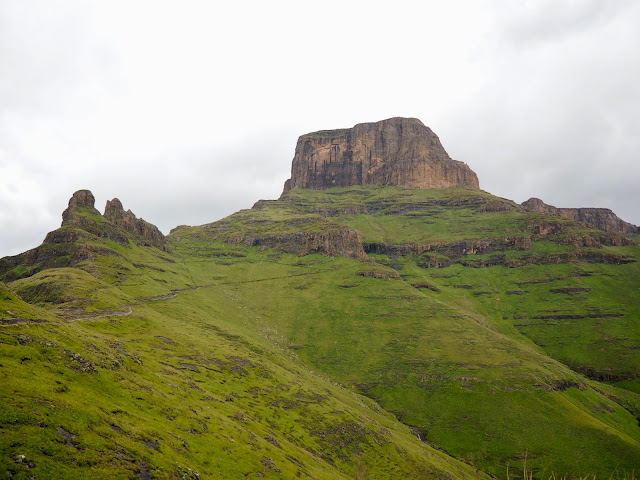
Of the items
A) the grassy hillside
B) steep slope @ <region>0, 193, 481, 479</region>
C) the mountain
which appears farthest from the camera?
the grassy hillside

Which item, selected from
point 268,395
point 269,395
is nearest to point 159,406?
point 268,395

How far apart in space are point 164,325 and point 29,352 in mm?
90711

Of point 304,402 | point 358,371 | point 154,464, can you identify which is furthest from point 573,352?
point 154,464

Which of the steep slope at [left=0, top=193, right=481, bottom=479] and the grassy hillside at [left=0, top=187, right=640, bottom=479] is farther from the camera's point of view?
the grassy hillside at [left=0, top=187, right=640, bottom=479]

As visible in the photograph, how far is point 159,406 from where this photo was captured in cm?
5522

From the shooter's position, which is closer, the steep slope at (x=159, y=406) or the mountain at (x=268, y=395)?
the steep slope at (x=159, y=406)

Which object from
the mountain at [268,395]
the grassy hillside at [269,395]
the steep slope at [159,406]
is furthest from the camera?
the grassy hillside at [269,395]

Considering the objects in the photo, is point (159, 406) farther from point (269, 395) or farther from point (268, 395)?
point (269, 395)

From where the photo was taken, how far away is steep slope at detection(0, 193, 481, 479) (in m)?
35.7

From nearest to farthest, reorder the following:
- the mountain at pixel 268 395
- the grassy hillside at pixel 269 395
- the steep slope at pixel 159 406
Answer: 1. the steep slope at pixel 159 406
2. the mountain at pixel 268 395
3. the grassy hillside at pixel 269 395

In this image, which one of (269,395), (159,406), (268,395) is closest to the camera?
(159,406)

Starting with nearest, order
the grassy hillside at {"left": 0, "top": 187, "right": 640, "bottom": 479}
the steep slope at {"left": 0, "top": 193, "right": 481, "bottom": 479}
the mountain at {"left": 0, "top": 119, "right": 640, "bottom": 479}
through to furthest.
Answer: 1. the steep slope at {"left": 0, "top": 193, "right": 481, "bottom": 479}
2. the mountain at {"left": 0, "top": 119, "right": 640, "bottom": 479}
3. the grassy hillside at {"left": 0, "top": 187, "right": 640, "bottom": 479}

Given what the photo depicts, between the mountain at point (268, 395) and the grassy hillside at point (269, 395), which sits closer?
Result: the mountain at point (268, 395)

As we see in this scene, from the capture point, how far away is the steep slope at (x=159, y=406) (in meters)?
35.7
